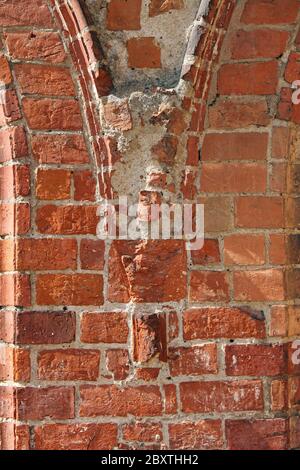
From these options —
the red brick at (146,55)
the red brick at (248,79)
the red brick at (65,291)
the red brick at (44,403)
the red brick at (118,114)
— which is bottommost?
the red brick at (44,403)

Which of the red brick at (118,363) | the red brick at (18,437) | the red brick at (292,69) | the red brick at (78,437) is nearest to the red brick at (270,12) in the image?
Answer: the red brick at (292,69)

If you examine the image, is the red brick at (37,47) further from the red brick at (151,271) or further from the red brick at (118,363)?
the red brick at (118,363)

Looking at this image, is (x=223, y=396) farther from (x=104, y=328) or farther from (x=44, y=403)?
(x=44, y=403)

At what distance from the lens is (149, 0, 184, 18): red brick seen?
257cm

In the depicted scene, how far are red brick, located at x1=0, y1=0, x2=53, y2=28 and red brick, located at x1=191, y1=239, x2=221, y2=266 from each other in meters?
0.92

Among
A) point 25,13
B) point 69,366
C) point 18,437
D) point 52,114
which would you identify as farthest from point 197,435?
point 25,13

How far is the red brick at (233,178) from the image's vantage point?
255cm

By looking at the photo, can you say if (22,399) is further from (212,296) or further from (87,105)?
(87,105)

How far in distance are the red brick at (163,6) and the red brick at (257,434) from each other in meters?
1.40

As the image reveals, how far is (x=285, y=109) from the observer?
2.57 m

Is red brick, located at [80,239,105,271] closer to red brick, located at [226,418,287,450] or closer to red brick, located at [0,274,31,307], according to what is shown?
red brick, located at [0,274,31,307]

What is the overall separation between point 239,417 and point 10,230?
39.1 inches

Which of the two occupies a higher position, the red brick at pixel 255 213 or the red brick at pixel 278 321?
the red brick at pixel 255 213
